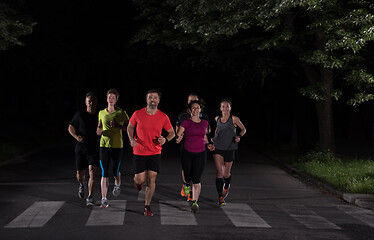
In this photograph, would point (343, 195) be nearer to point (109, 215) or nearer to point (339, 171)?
point (339, 171)

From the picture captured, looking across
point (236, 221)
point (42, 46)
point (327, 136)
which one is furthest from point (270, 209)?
Result: point (42, 46)

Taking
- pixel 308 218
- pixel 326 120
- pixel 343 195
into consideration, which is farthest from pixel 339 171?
pixel 308 218

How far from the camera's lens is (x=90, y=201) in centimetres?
967

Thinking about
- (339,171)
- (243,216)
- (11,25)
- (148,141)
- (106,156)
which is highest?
(11,25)

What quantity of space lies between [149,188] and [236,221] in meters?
A: 1.46

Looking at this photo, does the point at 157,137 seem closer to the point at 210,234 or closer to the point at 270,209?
the point at 210,234

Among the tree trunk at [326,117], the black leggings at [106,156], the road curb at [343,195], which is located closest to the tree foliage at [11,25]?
the black leggings at [106,156]

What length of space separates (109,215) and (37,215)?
1184mm

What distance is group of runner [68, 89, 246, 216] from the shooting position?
856cm

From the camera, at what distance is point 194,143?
9195 mm

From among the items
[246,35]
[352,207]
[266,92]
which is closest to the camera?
[352,207]

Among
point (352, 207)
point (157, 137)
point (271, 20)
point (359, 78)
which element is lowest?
point (352, 207)

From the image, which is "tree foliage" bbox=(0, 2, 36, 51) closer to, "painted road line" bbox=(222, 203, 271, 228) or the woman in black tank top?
the woman in black tank top

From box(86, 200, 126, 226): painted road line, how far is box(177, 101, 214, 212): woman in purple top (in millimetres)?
1256
